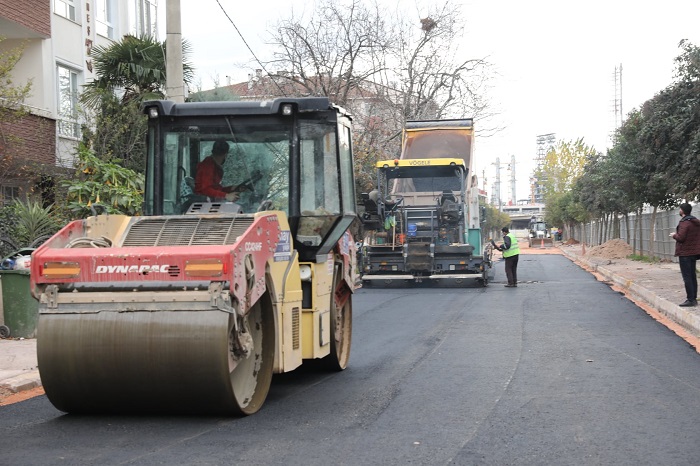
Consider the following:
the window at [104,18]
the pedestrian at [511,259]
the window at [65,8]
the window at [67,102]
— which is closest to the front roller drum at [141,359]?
the window at [67,102]

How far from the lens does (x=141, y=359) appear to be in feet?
20.7

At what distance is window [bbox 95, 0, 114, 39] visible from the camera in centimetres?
2405

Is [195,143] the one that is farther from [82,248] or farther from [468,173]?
[468,173]

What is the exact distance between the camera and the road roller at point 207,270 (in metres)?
6.31

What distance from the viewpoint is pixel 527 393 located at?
809cm

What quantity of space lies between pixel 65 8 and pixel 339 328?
16278mm

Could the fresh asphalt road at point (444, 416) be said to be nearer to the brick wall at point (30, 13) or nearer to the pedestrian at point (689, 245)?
the pedestrian at point (689, 245)

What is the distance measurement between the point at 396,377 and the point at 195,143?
3.02m

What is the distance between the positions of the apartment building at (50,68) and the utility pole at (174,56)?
5.38 m

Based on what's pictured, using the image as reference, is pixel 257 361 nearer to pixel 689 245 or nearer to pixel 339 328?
pixel 339 328

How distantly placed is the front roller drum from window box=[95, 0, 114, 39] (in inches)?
753

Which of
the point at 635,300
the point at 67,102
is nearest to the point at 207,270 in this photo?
the point at 635,300

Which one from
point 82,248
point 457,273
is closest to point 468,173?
point 457,273

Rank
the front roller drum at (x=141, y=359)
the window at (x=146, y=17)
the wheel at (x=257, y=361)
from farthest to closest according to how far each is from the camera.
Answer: the window at (x=146, y=17) → the wheel at (x=257, y=361) → the front roller drum at (x=141, y=359)
